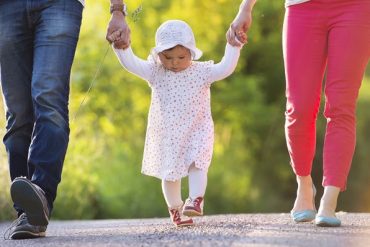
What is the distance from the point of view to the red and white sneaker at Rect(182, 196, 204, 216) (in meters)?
5.89

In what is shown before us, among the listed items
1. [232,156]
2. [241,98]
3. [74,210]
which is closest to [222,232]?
[74,210]

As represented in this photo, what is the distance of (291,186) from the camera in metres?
19.5

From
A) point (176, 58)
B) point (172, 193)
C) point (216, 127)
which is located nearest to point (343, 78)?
point (176, 58)

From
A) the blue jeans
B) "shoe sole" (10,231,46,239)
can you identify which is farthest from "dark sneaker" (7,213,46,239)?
the blue jeans

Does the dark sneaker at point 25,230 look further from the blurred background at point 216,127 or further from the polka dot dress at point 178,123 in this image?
the blurred background at point 216,127

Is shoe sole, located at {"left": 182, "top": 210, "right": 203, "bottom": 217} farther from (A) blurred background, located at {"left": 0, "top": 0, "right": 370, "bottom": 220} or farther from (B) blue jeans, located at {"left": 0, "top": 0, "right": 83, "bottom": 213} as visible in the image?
(A) blurred background, located at {"left": 0, "top": 0, "right": 370, "bottom": 220}

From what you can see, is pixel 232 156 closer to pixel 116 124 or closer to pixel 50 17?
pixel 116 124

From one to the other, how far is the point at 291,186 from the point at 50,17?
14.1 meters

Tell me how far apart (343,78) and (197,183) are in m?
0.99

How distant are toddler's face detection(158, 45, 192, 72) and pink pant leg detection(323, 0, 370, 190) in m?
0.81

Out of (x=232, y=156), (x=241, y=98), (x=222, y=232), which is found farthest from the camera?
(x=241, y=98)

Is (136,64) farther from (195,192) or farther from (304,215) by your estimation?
(304,215)

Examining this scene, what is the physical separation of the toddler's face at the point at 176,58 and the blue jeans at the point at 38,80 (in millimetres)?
569

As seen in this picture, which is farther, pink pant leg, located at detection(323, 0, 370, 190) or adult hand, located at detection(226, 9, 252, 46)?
adult hand, located at detection(226, 9, 252, 46)
